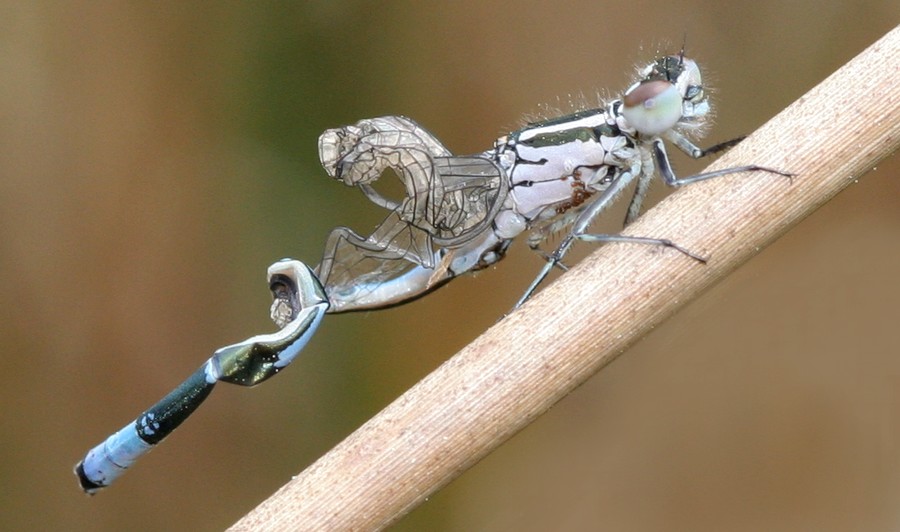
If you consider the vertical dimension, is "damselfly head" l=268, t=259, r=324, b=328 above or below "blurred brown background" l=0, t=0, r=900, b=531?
below

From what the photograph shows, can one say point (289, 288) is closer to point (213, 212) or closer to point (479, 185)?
Answer: point (479, 185)

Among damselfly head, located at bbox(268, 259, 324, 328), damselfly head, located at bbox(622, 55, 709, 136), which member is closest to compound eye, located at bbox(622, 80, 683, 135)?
damselfly head, located at bbox(622, 55, 709, 136)

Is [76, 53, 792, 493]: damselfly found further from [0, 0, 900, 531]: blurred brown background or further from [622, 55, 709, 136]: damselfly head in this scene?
[0, 0, 900, 531]: blurred brown background

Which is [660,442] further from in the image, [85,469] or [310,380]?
[85,469]

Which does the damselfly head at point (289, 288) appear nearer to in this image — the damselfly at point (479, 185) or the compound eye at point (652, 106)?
the damselfly at point (479, 185)

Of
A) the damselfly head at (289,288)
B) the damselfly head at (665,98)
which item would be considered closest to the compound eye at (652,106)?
the damselfly head at (665,98)

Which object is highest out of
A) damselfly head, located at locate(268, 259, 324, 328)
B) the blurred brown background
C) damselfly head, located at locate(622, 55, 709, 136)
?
the blurred brown background

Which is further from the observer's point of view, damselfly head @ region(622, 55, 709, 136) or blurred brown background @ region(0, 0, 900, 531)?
blurred brown background @ region(0, 0, 900, 531)
